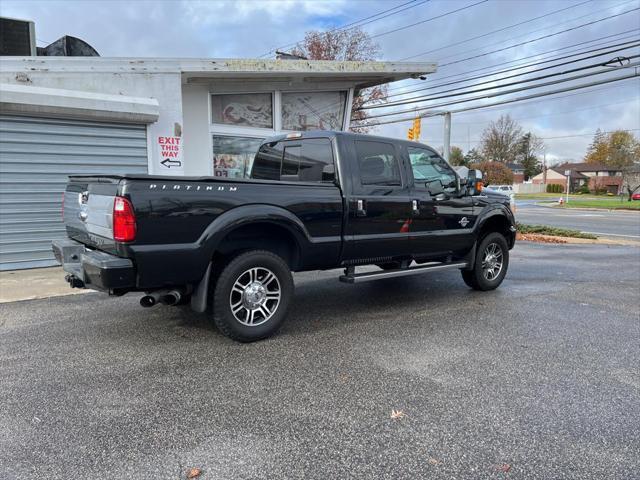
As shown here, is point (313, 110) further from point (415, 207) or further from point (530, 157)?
point (530, 157)

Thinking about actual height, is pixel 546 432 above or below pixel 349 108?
below

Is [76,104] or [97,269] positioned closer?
[97,269]

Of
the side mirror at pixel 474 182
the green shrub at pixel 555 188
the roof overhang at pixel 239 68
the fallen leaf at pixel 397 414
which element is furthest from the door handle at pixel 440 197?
the green shrub at pixel 555 188

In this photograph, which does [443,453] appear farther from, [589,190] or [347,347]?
[589,190]

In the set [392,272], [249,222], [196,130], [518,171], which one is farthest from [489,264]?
[518,171]

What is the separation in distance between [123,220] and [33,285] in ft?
14.4

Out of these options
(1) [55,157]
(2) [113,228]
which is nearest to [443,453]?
(2) [113,228]

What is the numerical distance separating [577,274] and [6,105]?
33.5ft

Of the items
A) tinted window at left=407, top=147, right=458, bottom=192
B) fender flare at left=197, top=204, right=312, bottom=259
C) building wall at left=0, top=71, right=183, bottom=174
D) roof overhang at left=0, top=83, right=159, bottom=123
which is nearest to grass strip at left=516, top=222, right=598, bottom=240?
tinted window at left=407, top=147, right=458, bottom=192

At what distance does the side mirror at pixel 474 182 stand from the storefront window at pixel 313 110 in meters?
6.05

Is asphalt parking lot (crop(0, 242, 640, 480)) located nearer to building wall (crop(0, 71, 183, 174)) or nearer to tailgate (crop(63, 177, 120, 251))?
tailgate (crop(63, 177, 120, 251))

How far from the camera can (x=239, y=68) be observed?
9.55 meters

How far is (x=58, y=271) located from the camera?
27.3 feet

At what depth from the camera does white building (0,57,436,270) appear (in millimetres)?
8148
